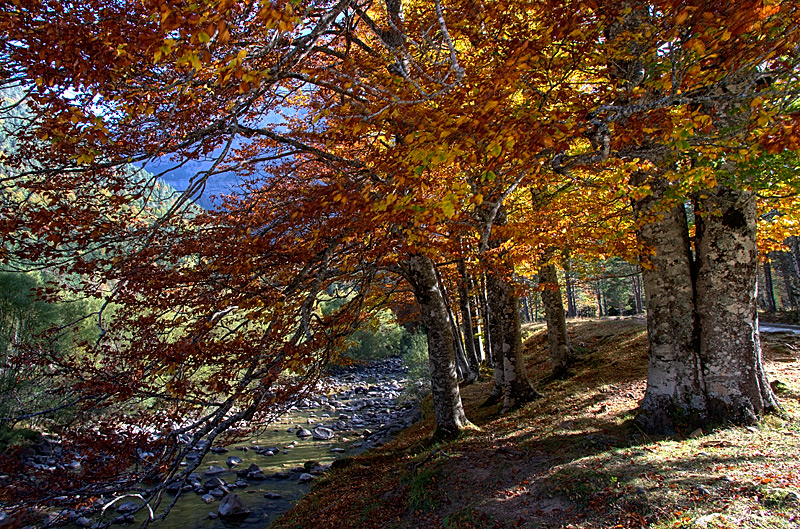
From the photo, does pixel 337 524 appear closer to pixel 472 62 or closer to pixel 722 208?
pixel 722 208

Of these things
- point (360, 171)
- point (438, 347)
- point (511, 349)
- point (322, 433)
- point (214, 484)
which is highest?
point (360, 171)

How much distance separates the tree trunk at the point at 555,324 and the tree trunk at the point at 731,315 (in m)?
5.91

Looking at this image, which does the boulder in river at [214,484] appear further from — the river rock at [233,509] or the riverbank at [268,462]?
the river rock at [233,509]

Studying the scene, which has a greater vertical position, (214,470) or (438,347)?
(438,347)

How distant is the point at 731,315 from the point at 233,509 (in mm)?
11492

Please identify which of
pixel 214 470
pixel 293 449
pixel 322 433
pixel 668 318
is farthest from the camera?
pixel 322 433

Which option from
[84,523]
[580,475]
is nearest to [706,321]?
[580,475]

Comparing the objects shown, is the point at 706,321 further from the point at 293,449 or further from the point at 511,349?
the point at 293,449

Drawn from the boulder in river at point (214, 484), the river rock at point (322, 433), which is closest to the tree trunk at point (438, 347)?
the boulder in river at point (214, 484)

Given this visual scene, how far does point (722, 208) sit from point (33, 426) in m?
24.6

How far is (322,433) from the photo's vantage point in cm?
1809

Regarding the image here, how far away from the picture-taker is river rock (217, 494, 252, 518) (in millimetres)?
10172

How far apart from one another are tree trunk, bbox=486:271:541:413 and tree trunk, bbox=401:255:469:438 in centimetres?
195

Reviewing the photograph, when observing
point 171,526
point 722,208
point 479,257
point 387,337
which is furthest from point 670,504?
point 387,337
